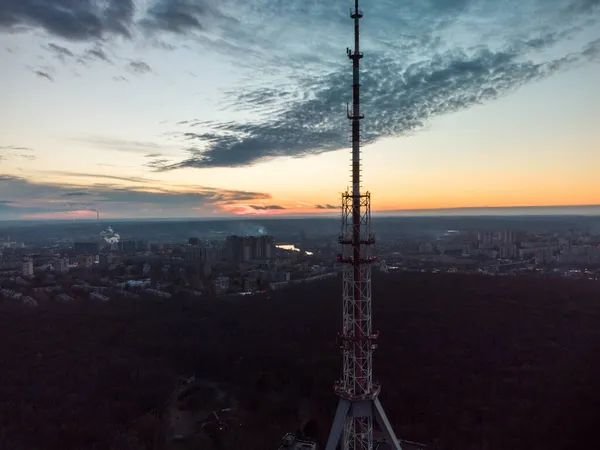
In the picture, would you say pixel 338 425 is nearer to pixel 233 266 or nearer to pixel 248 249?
pixel 233 266

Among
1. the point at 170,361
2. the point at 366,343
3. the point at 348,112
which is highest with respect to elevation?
the point at 348,112

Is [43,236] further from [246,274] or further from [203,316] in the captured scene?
[203,316]

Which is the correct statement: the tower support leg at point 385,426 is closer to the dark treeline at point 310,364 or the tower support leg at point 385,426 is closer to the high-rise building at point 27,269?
the dark treeline at point 310,364

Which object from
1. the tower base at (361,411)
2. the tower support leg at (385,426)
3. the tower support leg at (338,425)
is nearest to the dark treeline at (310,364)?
the tower support leg at (385,426)

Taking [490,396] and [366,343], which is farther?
[490,396]

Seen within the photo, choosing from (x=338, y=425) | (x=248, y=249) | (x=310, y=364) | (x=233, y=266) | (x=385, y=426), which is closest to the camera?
(x=338, y=425)

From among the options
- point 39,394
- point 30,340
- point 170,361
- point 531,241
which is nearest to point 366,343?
point 39,394

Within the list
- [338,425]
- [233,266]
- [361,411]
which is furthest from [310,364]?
[233,266]
